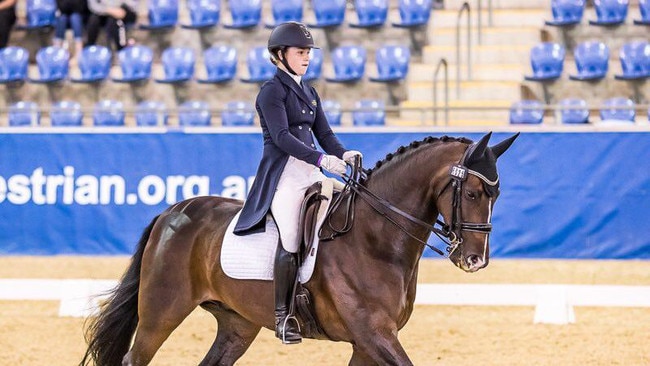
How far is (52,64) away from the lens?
15.7m

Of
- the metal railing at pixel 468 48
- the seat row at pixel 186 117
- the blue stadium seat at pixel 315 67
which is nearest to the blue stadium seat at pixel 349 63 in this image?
the blue stadium seat at pixel 315 67

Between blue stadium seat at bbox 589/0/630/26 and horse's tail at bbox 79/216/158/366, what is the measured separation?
34.6 feet

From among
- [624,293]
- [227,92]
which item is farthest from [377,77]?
[624,293]

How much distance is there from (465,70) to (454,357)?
8.00 meters

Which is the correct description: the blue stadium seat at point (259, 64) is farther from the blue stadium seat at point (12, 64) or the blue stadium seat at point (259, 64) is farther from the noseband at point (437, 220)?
the noseband at point (437, 220)

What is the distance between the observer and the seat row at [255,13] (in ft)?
51.4

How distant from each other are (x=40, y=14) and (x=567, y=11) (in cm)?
780

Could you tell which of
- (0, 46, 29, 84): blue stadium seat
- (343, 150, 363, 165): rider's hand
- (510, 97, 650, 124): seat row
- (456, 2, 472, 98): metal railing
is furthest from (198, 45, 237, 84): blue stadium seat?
(343, 150, 363, 165): rider's hand

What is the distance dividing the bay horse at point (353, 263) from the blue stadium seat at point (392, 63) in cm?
908

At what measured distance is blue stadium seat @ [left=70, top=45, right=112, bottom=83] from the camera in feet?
50.9

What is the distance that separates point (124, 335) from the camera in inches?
235

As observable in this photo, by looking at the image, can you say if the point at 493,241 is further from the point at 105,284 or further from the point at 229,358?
the point at 229,358

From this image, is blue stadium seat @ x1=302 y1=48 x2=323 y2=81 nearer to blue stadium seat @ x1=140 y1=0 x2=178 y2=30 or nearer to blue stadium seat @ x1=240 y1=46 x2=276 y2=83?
blue stadium seat @ x1=240 y1=46 x2=276 y2=83

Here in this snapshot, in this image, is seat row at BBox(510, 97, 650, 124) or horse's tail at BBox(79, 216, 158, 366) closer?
horse's tail at BBox(79, 216, 158, 366)
